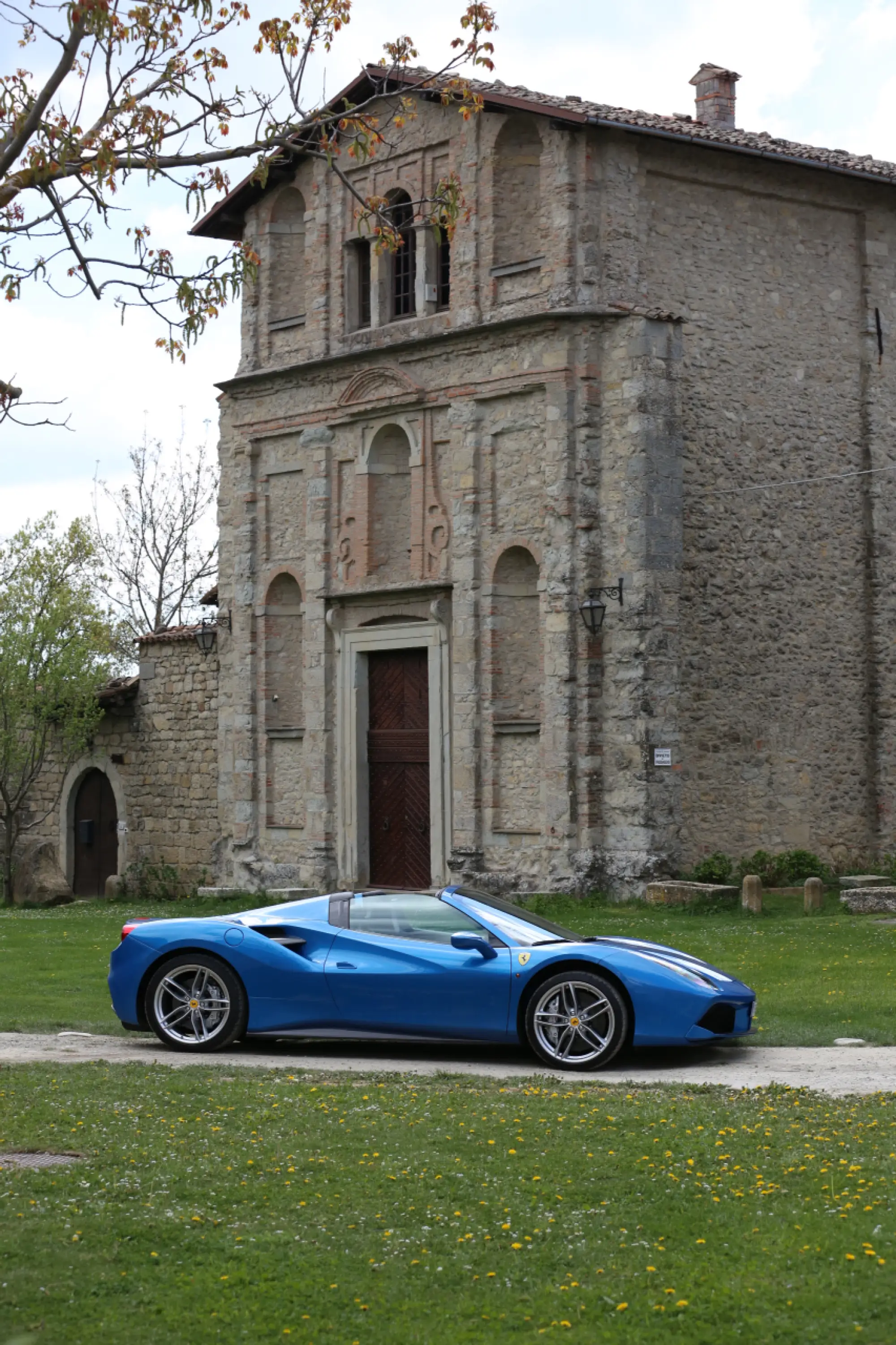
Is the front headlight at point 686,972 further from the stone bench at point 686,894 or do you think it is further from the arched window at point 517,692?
the arched window at point 517,692

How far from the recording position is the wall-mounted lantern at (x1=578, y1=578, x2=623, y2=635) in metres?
22.6

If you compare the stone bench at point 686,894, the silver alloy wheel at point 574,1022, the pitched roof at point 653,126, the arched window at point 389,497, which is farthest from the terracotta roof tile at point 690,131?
the silver alloy wheel at point 574,1022

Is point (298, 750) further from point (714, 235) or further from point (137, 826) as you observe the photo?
point (714, 235)

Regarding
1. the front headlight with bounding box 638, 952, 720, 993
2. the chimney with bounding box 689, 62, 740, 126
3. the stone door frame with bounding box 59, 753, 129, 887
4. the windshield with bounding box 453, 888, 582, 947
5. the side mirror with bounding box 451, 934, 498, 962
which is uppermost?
the chimney with bounding box 689, 62, 740, 126

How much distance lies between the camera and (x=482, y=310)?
24250 mm

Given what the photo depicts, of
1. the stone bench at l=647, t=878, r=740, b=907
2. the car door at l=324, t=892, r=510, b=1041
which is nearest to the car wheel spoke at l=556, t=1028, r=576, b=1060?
the car door at l=324, t=892, r=510, b=1041

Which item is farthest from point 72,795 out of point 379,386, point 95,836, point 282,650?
point 379,386

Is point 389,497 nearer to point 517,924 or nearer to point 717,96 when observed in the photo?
point 717,96

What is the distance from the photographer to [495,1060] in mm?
11242

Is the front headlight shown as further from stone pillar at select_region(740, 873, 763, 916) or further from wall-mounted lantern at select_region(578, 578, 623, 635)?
wall-mounted lantern at select_region(578, 578, 623, 635)

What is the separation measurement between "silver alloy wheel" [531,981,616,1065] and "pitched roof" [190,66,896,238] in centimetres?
1423

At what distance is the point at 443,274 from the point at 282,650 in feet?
20.8

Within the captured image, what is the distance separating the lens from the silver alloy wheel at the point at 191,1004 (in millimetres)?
11531

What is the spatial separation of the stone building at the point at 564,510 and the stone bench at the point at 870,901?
2.62 metres
